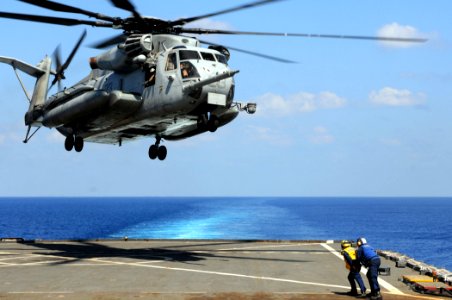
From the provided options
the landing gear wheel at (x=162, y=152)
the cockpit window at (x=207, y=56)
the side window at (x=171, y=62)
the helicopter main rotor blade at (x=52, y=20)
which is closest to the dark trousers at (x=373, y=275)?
the cockpit window at (x=207, y=56)

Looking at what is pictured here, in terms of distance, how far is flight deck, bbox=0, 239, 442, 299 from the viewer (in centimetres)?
1561

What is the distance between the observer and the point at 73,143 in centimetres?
2692

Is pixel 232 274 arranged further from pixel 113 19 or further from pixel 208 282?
pixel 113 19

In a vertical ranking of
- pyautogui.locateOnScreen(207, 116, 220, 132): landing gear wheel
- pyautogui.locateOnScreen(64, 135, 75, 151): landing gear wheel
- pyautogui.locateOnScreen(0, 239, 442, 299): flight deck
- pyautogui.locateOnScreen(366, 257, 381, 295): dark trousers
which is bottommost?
pyautogui.locateOnScreen(0, 239, 442, 299): flight deck

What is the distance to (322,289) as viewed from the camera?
1644 cm

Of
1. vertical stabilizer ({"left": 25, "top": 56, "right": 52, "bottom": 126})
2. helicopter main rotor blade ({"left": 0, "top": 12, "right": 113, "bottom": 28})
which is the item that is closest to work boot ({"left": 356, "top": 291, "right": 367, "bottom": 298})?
helicopter main rotor blade ({"left": 0, "top": 12, "right": 113, "bottom": 28})

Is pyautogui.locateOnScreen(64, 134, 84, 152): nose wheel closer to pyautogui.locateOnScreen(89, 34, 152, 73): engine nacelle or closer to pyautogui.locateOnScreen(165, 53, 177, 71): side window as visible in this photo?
pyautogui.locateOnScreen(89, 34, 152, 73): engine nacelle

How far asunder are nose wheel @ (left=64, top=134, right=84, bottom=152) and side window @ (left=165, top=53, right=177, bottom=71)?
25.4ft

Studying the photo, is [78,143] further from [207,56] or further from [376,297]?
[376,297]

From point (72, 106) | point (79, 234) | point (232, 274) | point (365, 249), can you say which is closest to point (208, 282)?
point (232, 274)

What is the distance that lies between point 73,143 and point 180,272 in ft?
34.0

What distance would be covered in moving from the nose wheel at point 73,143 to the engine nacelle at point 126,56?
15.4 ft

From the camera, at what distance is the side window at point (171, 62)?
67.9ft

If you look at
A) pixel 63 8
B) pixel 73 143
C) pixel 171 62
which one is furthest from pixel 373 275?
pixel 73 143
